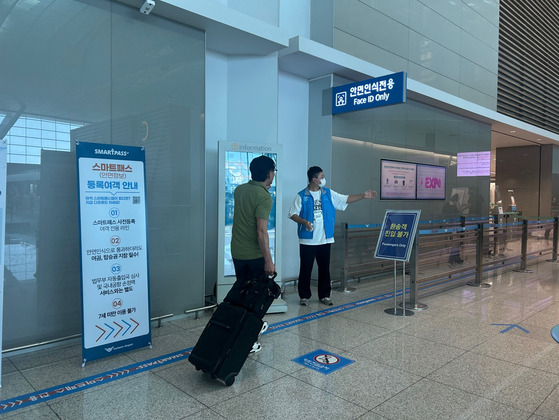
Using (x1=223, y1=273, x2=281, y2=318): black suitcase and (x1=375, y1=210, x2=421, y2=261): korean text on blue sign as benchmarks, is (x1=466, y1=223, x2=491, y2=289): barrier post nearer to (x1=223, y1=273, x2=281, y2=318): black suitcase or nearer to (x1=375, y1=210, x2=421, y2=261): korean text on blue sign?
(x1=375, y1=210, x2=421, y2=261): korean text on blue sign

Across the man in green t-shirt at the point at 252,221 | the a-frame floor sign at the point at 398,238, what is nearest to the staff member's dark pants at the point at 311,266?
the a-frame floor sign at the point at 398,238

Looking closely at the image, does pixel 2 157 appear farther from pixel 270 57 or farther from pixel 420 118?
pixel 420 118

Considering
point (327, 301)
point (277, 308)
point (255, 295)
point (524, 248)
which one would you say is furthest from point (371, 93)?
point (524, 248)

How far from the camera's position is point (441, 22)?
8.41 metres

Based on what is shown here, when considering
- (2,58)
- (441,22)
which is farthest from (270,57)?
(441,22)

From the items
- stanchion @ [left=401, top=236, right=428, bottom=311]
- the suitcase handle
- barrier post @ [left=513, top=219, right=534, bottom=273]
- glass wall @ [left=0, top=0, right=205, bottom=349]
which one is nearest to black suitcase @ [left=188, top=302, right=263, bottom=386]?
the suitcase handle

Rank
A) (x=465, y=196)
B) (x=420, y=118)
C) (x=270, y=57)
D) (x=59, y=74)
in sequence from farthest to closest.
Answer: (x=465, y=196), (x=420, y=118), (x=270, y=57), (x=59, y=74)

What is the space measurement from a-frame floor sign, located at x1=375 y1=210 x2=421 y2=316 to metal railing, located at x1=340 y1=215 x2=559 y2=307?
12.3 inches

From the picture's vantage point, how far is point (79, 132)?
3705 millimetres

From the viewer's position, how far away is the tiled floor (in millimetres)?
2525

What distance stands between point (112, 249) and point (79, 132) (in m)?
1.18

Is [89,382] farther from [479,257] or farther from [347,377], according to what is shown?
[479,257]

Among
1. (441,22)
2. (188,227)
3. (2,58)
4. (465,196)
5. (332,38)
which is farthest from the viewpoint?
(465,196)

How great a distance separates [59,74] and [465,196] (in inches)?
330
